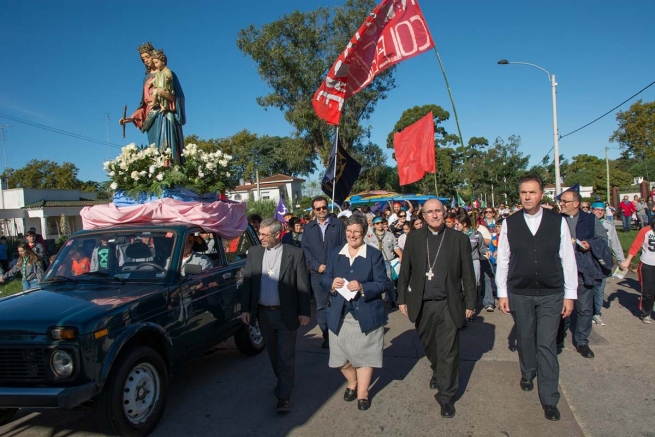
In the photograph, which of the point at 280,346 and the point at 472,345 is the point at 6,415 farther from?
the point at 472,345

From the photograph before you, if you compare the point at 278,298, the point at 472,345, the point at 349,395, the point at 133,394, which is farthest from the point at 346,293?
the point at 472,345

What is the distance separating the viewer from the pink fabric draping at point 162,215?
5.34 m

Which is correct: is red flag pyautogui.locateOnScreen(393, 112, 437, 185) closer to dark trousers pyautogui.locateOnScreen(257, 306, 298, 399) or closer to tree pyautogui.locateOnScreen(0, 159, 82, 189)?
dark trousers pyautogui.locateOnScreen(257, 306, 298, 399)

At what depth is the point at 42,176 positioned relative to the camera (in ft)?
186

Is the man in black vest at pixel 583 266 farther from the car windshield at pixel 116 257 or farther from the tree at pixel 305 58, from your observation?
the tree at pixel 305 58

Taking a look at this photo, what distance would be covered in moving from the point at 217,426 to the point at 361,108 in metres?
29.0

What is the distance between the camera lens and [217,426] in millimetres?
4141

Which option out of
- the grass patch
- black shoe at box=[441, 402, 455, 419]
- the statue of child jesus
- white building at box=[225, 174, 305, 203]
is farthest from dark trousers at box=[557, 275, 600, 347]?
white building at box=[225, 174, 305, 203]

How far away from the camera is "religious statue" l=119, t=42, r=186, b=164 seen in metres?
6.86

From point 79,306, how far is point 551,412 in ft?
13.4

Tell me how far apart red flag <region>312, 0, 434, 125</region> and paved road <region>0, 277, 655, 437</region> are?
582 cm

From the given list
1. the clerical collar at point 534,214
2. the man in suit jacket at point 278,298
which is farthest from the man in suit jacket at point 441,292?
the man in suit jacket at point 278,298

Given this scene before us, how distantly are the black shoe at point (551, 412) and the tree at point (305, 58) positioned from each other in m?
27.1

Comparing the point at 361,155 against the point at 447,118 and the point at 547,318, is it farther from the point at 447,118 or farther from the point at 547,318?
the point at 547,318
